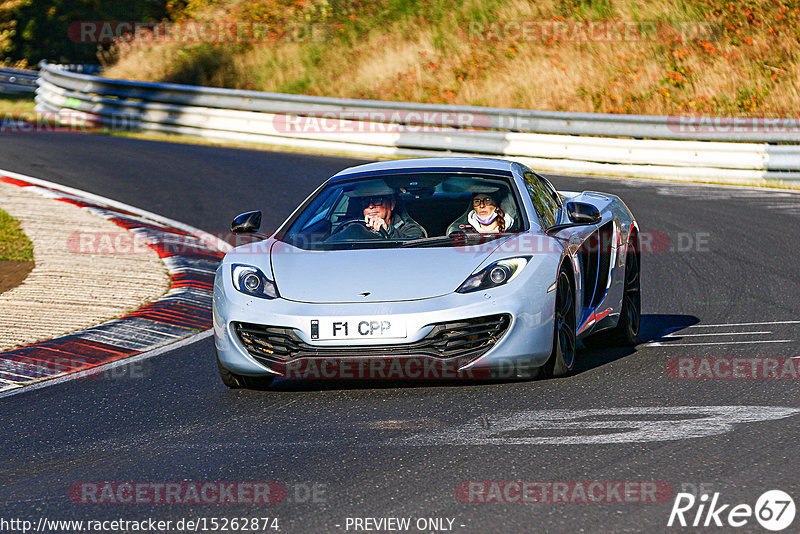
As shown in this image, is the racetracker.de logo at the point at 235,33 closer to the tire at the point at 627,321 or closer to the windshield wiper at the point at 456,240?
the tire at the point at 627,321

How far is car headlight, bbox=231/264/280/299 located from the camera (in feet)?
22.0

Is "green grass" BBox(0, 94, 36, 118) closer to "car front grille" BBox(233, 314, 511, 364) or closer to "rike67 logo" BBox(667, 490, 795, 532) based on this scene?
"car front grille" BBox(233, 314, 511, 364)

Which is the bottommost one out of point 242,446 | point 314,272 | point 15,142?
point 15,142

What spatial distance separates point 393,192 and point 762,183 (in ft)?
34.7

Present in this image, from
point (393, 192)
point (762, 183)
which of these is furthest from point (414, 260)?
point (762, 183)

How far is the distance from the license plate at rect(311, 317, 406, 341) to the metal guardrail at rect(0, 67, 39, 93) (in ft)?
110

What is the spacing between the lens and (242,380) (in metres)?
6.94

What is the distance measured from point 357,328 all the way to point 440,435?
38.7 inches

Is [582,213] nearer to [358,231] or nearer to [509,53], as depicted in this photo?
[358,231]

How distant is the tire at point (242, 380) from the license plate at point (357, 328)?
0.66 meters

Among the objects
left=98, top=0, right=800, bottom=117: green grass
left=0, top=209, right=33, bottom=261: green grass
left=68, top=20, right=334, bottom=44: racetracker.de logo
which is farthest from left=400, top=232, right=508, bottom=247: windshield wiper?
left=68, top=20, right=334, bottom=44: racetracker.de logo

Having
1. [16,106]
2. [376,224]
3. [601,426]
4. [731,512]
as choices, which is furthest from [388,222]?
[16,106]

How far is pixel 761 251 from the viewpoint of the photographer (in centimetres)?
1191

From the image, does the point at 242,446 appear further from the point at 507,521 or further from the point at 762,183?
the point at 762,183
